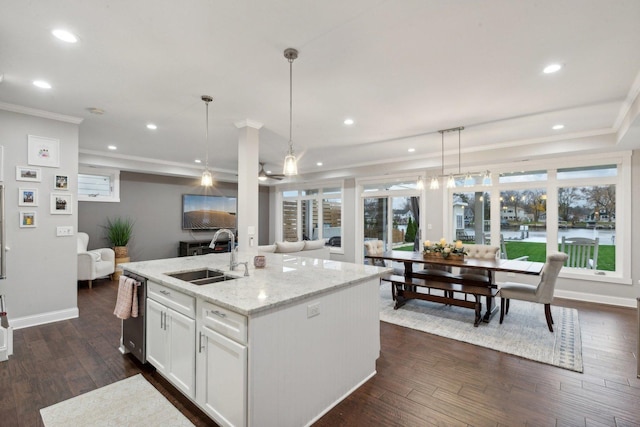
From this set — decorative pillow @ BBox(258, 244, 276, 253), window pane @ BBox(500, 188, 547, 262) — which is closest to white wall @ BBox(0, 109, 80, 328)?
decorative pillow @ BBox(258, 244, 276, 253)

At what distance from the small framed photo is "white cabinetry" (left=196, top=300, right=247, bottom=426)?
10.8 ft

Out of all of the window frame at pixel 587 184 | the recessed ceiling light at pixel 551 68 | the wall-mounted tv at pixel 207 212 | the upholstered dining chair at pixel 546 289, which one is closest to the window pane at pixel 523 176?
the window frame at pixel 587 184

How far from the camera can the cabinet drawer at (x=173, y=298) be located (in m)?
2.10

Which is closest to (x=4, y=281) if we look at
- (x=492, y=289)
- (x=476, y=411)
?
(x=476, y=411)

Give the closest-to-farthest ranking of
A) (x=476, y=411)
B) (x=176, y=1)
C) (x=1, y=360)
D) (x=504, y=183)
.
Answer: (x=176, y=1)
(x=476, y=411)
(x=1, y=360)
(x=504, y=183)

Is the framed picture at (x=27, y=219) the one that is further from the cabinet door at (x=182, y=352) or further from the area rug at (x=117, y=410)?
the cabinet door at (x=182, y=352)

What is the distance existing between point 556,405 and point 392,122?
3.37 m

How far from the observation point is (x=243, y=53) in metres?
2.43

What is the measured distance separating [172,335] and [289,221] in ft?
24.5

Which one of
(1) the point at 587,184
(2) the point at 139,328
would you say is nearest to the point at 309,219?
(1) the point at 587,184

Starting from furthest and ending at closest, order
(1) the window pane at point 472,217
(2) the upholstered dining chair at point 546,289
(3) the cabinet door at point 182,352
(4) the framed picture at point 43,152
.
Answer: (1) the window pane at point 472,217
(4) the framed picture at point 43,152
(2) the upholstered dining chair at point 546,289
(3) the cabinet door at point 182,352

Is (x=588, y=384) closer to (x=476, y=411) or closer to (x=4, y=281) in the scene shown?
(x=476, y=411)

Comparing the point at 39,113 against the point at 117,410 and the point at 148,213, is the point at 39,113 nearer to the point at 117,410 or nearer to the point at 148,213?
the point at 117,410

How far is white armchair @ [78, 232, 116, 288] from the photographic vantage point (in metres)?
5.64
